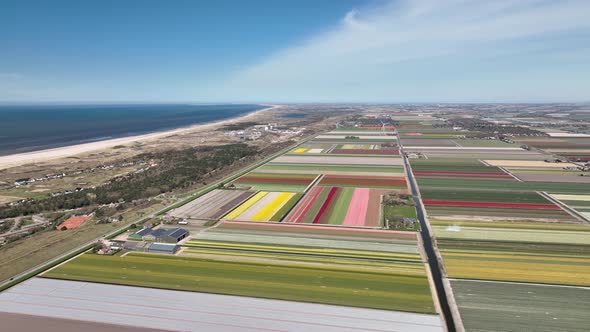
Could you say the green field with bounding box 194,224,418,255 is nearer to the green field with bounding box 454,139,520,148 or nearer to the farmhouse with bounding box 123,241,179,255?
the farmhouse with bounding box 123,241,179,255

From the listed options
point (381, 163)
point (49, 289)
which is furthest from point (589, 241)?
point (49, 289)

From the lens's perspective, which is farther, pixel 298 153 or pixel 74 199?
pixel 298 153

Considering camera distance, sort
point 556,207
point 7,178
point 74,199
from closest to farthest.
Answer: point 556,207 < point 74,199 < point 7,178

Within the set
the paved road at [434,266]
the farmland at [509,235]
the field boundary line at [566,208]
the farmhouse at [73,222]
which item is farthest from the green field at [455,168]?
the farmhouse at [73,222]

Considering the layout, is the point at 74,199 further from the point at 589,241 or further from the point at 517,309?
the point at 589,241

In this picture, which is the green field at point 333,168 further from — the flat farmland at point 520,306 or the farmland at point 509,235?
the flat farmland at point 520,306

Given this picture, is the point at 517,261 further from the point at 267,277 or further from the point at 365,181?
the point at 365,181
